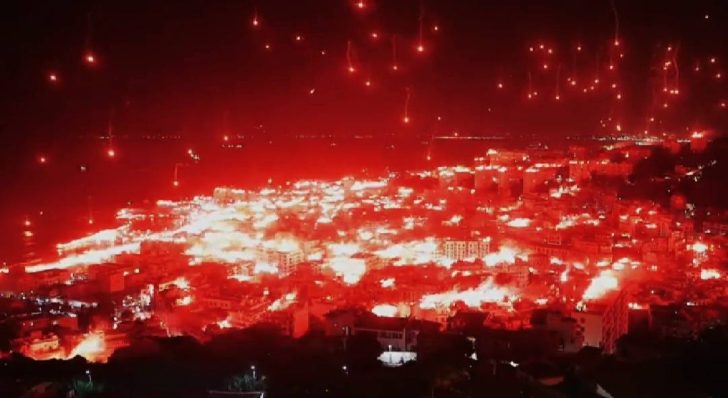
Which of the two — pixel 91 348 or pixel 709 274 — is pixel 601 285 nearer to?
pixel 709 274

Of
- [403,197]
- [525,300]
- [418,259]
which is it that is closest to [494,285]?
[525,300]

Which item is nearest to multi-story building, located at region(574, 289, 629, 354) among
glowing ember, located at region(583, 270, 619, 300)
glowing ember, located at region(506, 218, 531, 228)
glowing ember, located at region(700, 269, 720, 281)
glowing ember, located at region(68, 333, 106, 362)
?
glowing ember, located at region(583, 270, 619, 300)

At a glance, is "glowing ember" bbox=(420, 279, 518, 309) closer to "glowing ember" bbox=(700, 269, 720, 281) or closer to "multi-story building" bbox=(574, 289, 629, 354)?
"multi-story building" bbox=(574, 289, 629, 354)

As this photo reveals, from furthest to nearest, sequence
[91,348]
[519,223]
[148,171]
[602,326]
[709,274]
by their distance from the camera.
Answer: [148,171], [519,223], [709,274], [91,348], [602,326]

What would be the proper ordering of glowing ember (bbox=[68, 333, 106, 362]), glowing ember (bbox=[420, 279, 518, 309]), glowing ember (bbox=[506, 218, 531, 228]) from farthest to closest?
glowing ember (bbox=[506, 218, 531, 228])
glowing ember (bbox=[420, 279, 518, 309])
glowing ember (bbox=[68, 333, 106, 362])

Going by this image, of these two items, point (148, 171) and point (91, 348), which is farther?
point (148, 171)

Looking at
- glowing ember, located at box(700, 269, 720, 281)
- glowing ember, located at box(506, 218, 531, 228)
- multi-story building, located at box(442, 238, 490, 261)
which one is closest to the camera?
glowing ember, located at box(700, 269, 720, 281)

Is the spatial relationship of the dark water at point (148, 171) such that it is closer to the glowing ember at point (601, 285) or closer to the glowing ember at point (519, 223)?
the glowing ember at point (519, 223)

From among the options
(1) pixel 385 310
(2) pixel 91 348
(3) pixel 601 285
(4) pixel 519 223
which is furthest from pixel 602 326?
(4) pixel 519 223

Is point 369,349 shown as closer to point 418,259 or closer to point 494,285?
point 494,285
